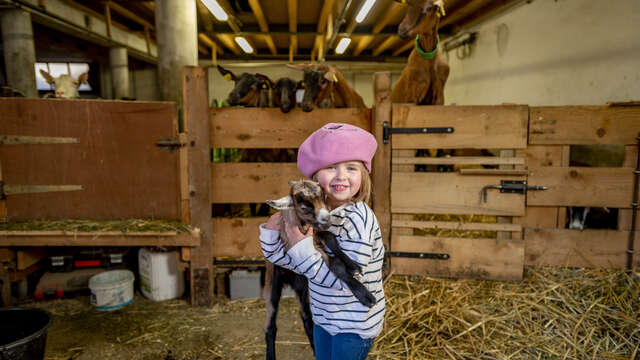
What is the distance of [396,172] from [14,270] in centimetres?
371

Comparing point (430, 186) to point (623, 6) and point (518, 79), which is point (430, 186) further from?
point (518, 79)

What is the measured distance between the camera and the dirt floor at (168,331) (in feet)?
8.36

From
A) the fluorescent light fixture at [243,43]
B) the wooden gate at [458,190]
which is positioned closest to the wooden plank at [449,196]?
the wooden gate at [458,190]

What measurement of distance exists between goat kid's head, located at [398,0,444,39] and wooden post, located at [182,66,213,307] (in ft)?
6.81

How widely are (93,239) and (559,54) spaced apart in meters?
6.74

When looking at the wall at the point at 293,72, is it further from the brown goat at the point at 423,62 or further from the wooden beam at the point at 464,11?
the brown goat at the point at 423,62

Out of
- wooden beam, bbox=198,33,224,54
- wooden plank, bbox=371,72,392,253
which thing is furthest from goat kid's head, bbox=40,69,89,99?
wooden plank, bbox=371,72,392,253

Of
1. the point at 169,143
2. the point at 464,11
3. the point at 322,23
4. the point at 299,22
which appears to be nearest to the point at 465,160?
the point at 169,143

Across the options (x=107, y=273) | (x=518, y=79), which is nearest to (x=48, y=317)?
(x=107, y=273)

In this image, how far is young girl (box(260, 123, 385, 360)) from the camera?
114cm

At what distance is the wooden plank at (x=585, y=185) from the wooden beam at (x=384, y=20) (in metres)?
5.17

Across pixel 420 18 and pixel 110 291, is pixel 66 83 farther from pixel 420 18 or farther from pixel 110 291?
pixel 420 18

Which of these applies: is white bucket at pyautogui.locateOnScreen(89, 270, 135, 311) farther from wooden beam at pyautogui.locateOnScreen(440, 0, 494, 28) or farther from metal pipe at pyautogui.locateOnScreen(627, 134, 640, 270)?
wooden beam at pyautogui.locateOnScreen(440, 0, 494, 28)

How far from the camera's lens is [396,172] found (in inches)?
118
